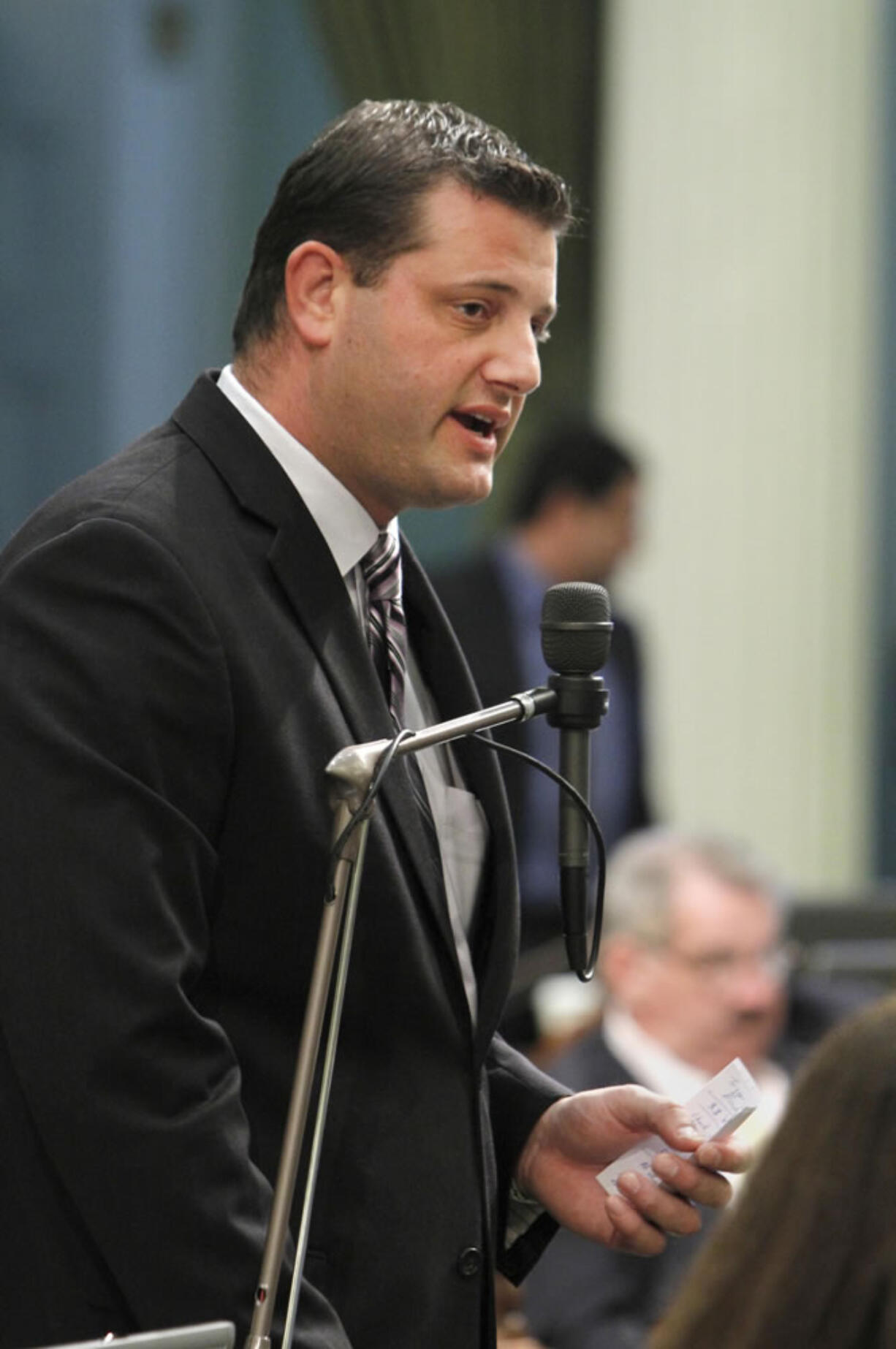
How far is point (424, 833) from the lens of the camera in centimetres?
187

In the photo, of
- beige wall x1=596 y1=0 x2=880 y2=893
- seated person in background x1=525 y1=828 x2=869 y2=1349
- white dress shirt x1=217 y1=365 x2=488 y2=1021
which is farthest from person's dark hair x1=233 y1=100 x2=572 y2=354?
beige wall x1=596 y1=0 x2=880 y2=893

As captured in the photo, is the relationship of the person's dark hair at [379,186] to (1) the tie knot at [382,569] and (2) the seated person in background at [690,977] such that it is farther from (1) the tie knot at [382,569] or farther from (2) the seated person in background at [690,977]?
(2) the seated person in background at [690,977]

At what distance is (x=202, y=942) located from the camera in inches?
67.5

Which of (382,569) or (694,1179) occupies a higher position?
(382,569)

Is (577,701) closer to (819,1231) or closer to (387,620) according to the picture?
(387,620)

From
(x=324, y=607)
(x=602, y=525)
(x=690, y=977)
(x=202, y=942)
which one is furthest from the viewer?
(x=602, y=525)

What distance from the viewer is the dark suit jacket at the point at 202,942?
165 centimetres

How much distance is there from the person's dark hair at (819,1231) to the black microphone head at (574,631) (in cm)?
46

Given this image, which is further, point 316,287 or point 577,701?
point 316,287

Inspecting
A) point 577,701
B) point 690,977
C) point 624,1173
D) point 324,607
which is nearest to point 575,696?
point 577,701

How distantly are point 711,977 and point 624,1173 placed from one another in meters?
1.93

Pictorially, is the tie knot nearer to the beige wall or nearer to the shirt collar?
the shirt collar

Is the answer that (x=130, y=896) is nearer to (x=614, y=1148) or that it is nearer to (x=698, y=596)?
(x=614, y=1148)

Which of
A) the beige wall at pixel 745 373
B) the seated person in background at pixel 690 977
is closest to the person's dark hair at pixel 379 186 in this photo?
the seated person in background at pixel 690 977
